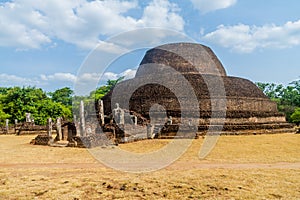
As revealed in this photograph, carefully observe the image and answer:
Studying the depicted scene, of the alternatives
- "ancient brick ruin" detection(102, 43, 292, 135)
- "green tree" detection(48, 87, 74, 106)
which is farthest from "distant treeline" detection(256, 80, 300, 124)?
"green tree" detection(48, 87, 74, 106)

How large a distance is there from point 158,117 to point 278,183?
17.6m

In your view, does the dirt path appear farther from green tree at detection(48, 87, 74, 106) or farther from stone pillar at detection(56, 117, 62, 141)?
green tree at detection(48, 87, 74, 106)

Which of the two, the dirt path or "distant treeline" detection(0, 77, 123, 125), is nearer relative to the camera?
the dirt path

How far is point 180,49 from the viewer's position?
32.3 meters

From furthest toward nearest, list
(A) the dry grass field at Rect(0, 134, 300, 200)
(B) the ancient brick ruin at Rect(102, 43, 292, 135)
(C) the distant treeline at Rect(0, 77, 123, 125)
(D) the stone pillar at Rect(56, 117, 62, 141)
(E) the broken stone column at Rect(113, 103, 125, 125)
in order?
(C) the distant treeline at Rect(0, 77, 123, 125)
(B) the ancient brick ruin at Rect(102, 43, 292, 135)
(D) the stone pillar at Rect(56, 117, 62, 141)
(E) the broken stone column at Rect(113, 103, 125, 125)
(A) the dry grass field at Rect(0, 134, 300, 200)

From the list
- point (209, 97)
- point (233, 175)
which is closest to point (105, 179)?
point (233, 175)

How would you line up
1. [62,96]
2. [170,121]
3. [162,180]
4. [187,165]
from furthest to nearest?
[62,96] → [170,121] → [187,165] → [162,180]

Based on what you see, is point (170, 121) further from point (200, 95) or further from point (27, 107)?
point (27, 107)

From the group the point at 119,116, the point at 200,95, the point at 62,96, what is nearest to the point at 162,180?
the point at 119,116

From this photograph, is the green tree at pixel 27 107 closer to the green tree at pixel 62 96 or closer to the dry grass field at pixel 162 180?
the green tree at pixel 62 96

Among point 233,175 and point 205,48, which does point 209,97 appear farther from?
point 233,175

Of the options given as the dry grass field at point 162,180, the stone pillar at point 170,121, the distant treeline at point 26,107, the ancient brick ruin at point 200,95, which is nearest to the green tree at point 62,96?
the distant treeline at point 26,107

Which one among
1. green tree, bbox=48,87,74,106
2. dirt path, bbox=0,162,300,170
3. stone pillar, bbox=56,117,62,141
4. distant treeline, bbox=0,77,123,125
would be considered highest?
green tree, bbox=48,87,74,106

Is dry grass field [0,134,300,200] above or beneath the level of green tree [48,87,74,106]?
beneath
